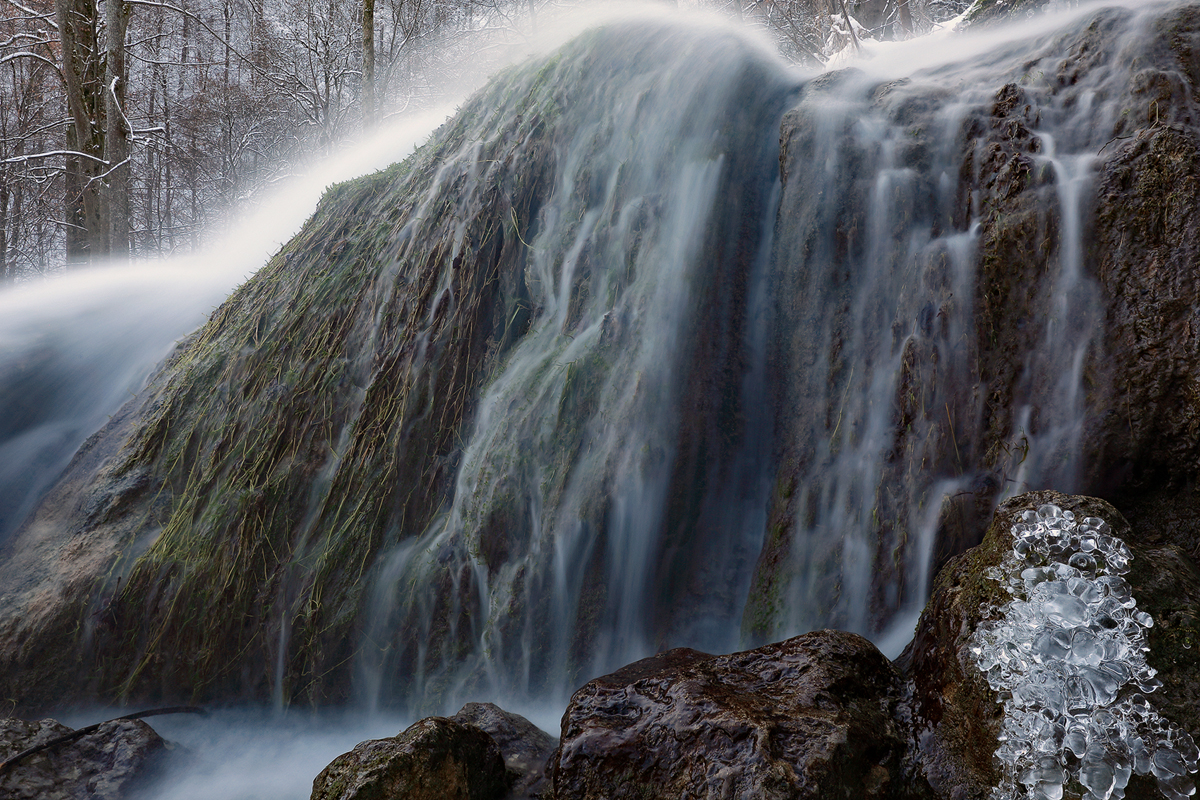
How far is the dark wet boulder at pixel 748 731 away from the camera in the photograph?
69.1 inches

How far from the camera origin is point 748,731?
1.80m

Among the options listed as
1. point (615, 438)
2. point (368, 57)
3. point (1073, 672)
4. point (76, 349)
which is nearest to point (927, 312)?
point (615, 438)

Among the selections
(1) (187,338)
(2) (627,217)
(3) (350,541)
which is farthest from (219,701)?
(2) (627,217)

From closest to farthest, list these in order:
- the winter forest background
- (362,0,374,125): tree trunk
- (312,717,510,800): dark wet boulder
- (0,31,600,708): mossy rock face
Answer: (312,717,510,800): dark wet boulder, (0,31,600,708): mossy rock face, (362,0,374,125): tree trunk, the winter forest background

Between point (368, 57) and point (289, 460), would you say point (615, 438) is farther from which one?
point (368, 57)

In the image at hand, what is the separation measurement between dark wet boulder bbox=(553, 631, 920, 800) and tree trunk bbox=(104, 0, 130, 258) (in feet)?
30.9

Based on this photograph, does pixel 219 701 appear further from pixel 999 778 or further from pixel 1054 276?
pixel 1054 276

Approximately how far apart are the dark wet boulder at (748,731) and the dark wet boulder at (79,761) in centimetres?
198

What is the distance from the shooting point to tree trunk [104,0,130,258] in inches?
330

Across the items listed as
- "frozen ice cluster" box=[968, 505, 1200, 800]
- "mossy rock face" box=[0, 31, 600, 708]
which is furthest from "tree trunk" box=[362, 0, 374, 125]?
"frozen ice cluster" box=[968, 505, 1200, 800]

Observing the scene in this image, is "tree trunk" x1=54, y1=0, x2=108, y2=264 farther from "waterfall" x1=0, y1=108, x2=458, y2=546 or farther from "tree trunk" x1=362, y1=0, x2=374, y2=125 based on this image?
"tree trunk" x1=362, y1=0, x2=374, y2=125

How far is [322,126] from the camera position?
43.9 feet

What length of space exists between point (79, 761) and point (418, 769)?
168cm

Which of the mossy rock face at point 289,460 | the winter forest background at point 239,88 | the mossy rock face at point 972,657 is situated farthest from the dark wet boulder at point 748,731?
the winter forest background at point 239,88
